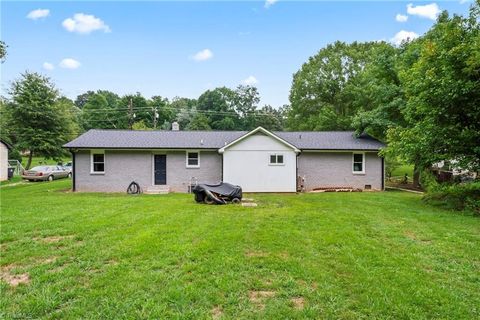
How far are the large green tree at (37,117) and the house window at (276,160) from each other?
20.5m

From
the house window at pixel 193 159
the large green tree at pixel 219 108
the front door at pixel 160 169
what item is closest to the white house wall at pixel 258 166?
the house window at pixel 193 159

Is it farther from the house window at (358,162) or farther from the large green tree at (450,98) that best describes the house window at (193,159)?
the large green tree at (450,98)

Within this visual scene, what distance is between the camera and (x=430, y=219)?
8445 millimetres

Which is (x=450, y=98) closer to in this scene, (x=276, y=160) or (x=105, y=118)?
(x=276, y=160)

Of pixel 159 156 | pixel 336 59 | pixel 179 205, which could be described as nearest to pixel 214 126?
pixel 336 59

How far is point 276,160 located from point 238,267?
1128 centimetres

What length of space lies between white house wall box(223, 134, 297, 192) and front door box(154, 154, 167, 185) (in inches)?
137

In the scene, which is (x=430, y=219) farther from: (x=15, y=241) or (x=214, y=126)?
(x=214, y=126)

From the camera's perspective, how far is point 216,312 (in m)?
3.37

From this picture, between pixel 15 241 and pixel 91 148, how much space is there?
10367 millimetres

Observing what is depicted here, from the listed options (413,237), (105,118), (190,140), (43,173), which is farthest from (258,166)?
(105,118)

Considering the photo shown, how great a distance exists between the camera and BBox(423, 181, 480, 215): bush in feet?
33.0

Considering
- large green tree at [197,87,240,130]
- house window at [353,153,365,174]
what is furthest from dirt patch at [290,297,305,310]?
large green tree at [197,87,240,130]

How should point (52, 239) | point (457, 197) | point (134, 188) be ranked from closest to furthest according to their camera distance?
1. point (52, 239)
2. point (457, 197)
3. point (134, 188)
